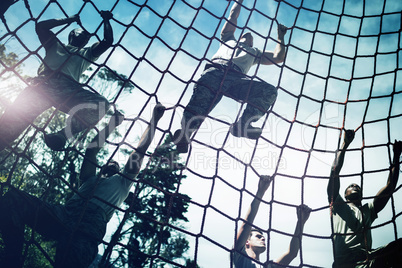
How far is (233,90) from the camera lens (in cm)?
261

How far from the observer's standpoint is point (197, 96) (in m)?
2.37

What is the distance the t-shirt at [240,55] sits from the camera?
106 inches

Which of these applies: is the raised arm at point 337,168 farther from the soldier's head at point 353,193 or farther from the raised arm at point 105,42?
the raised arm at point 105,42

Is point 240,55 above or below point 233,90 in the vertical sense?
above

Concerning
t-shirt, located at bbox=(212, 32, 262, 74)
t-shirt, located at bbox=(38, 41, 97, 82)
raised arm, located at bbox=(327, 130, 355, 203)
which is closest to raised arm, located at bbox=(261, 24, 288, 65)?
t-shirt, located at bbox=(212, 32, 262, 74)

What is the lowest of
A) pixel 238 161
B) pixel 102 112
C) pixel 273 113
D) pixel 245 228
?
pixel 245 228

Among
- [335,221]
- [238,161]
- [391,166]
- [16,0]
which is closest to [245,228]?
[238,161]

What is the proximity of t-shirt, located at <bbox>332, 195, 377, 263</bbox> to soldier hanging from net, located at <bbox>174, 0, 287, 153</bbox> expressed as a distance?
86 centimetres

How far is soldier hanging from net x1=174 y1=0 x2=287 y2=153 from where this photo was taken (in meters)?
2.31

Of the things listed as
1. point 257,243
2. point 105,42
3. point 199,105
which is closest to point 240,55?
point 199,105

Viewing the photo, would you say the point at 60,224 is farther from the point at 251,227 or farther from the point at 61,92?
the point at 251,227

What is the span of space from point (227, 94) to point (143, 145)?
0.93 m

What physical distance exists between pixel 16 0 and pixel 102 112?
37.2 inches

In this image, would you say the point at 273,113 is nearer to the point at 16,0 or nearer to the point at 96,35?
the point at 96,35
